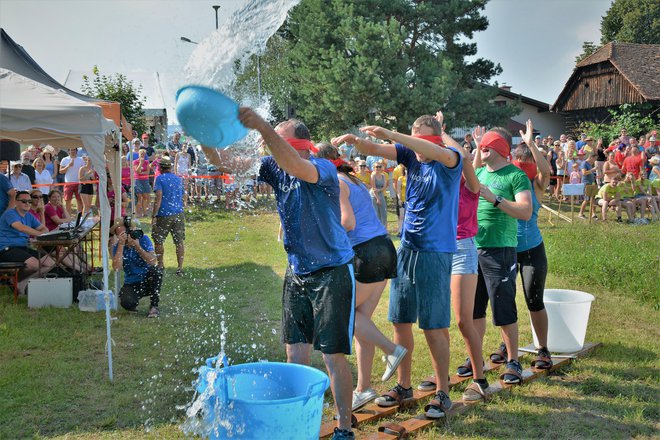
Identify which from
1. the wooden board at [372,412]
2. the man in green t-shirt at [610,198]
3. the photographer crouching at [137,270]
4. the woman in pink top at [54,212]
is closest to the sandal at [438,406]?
the wooden board at [372,412]

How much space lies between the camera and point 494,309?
528 cm

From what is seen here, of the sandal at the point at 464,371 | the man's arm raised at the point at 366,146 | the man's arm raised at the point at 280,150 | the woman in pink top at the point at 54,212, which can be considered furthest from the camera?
the woman in pink top at the point at 54,212

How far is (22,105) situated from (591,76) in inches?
1684

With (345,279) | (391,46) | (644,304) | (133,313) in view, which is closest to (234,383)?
(345,279)

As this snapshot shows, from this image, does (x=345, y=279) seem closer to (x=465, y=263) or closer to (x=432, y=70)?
(x=465, y=263)

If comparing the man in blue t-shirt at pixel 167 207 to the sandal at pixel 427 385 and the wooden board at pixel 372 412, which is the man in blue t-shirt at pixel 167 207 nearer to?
the sandal at pixel 427 385

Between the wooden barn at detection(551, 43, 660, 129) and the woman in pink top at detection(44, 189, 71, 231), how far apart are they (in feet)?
110

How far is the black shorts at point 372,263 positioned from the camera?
15.8ft

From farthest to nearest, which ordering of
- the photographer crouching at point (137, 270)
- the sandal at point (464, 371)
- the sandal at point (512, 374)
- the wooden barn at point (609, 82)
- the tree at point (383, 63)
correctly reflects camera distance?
the wooden barn at point (609, 82) < the tree at point (383, 63) < the photographer crouching at point (137, 270) < the sandal at point (464, 371) < the sandal at point (512, 374)

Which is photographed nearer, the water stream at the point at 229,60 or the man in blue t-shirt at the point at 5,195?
the water stream at the point at 229,60

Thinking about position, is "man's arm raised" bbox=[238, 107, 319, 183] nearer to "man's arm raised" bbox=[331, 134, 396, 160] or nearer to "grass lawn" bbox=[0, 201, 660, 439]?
"man's arm raised" bbox=[331, 134, 396, 160]

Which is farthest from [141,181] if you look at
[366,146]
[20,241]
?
[366,146]

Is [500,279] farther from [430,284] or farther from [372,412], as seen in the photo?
[372,412]

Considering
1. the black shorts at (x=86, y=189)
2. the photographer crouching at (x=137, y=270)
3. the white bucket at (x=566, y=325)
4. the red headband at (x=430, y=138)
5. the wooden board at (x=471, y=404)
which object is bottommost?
the wooden board at (x=471, y=404)
